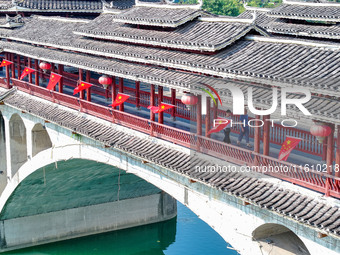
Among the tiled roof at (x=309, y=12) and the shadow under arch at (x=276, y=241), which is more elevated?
the tiled roof at (x=309, y=12)

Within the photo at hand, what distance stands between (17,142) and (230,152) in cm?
1518

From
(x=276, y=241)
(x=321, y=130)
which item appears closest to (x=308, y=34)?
(x=276, y=241)

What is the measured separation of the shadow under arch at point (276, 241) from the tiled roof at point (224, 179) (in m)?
1.26

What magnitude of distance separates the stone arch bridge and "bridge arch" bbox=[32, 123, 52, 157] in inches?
1.9

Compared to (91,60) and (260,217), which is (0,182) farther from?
(260,217)

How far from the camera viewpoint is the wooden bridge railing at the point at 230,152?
1475 cm

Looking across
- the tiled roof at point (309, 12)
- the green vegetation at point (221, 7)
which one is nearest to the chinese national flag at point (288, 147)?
the tiled roof at point (309, 12)

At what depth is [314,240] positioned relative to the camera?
14469 millimetres

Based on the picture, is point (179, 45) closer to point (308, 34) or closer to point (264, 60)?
point (264, 60)

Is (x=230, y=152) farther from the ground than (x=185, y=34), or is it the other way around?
Result: (x=185, y=34)

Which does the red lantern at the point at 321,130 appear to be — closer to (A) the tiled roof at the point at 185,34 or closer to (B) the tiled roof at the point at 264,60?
(B) the tiled roof at the point at 264,60

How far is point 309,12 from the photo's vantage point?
2758cm

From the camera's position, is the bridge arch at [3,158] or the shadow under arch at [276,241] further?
the bridge arch at [3,158]

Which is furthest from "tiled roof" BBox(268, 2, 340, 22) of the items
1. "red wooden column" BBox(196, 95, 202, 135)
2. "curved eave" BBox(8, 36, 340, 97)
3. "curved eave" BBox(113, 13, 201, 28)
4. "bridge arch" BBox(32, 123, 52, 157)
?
"bridge arch" BBox(32, 123, 52, 157)
